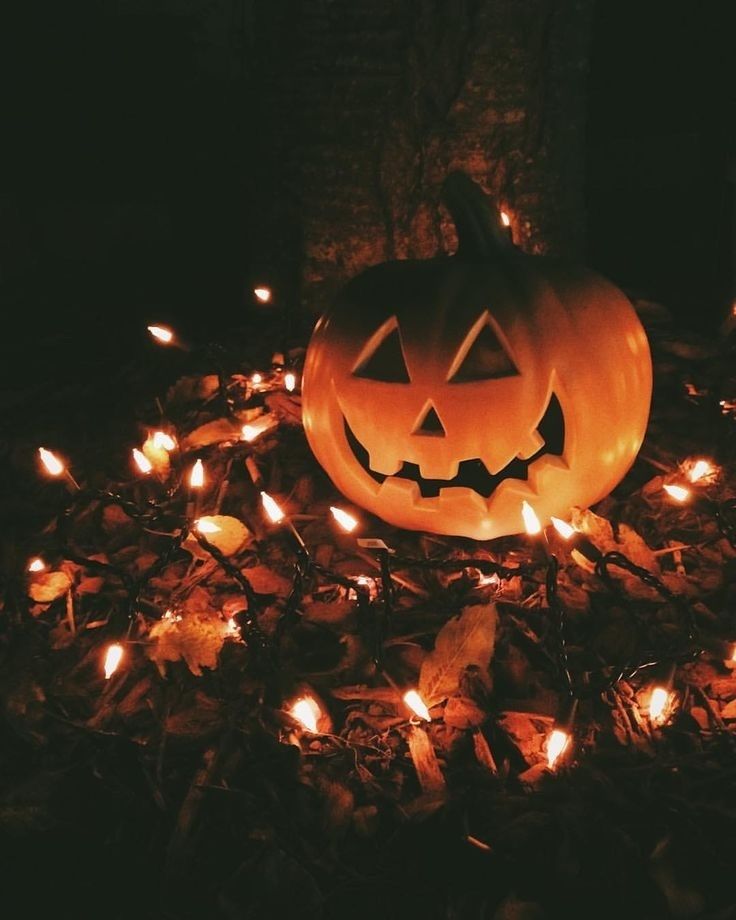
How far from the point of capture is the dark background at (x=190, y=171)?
3994 mm

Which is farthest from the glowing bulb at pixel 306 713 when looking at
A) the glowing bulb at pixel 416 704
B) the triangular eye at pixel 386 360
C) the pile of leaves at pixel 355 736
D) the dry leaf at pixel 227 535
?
the triangular eye at pixel 386 360

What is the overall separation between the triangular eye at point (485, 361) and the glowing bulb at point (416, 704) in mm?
801

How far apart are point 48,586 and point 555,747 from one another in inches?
57.8

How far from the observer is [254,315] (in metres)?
3.73

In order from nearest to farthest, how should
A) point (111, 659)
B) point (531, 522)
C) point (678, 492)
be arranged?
point (111, 659)
point (531, 522)
point (678, 492)

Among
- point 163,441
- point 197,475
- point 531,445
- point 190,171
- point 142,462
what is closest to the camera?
point 531,445

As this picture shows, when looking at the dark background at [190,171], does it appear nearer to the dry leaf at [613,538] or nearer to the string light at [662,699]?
the dry leaf at [613,538]

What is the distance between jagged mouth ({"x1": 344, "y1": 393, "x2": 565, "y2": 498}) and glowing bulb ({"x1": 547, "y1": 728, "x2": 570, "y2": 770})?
2.49 ft

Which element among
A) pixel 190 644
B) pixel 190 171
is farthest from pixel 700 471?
pixel 190 171

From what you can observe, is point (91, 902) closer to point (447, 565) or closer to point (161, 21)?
point (447, 565)

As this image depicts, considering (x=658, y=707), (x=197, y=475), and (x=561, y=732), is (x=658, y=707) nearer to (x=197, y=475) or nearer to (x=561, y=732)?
(x=561, y=732)

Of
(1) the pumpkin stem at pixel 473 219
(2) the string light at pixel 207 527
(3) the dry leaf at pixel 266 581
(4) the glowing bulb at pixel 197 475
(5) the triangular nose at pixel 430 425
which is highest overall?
(1) the pumpkin stem at pixel 473 219

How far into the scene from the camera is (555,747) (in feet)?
5.37

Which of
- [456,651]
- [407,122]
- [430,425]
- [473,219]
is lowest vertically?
[456,651]
